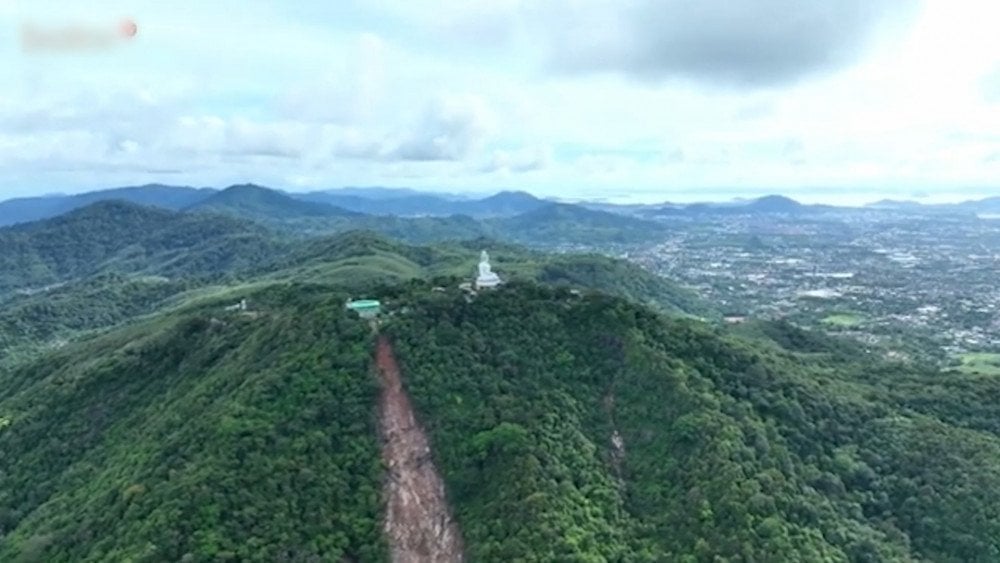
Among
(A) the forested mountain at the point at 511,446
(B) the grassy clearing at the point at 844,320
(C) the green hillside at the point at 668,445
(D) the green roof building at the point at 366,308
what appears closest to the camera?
(A) the forested mountain at the point at 511,446

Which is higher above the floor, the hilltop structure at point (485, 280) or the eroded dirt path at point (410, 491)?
the hilltop structure at point (485, 280)

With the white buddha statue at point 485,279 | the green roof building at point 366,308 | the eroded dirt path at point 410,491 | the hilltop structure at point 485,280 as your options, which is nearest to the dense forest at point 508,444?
the eroded dirt path at point 410,491

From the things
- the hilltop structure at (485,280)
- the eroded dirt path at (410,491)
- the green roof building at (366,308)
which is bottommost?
the eroded dirt path at (410,491)

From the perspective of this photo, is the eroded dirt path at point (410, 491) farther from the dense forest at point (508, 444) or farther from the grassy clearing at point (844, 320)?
the grassy clearing at point (844, 320)

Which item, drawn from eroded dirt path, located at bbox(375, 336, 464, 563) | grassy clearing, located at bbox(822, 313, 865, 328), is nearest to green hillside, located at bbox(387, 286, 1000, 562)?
eroded dirt path, located at bbox(375, 336, 464, 563)

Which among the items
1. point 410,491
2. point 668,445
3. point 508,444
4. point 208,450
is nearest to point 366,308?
point 410,491

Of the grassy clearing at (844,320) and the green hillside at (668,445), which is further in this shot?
the grassy clearing at (844,320)
